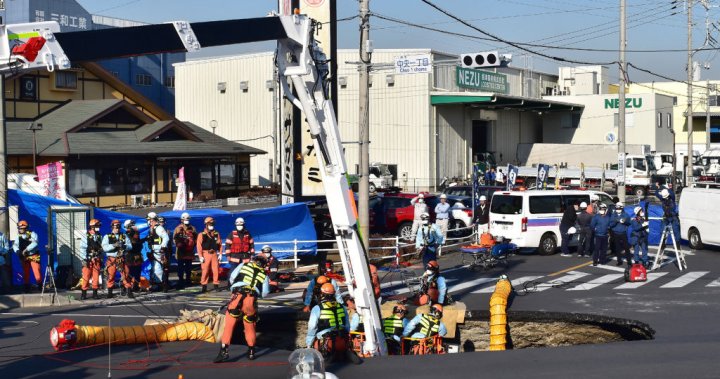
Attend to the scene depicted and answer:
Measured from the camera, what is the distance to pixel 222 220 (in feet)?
75.3

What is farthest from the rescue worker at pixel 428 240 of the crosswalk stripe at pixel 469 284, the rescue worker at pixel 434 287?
the rescue worker at pixel 434 287

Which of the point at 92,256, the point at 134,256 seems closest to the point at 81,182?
the point at 134,256

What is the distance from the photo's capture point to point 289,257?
23734 millimetres

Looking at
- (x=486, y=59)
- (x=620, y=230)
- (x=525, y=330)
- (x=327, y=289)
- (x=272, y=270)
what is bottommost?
(x=525, y=330)

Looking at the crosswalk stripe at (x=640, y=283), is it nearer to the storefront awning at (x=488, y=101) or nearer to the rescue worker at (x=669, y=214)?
the rescue worker at (x=669, y=214)

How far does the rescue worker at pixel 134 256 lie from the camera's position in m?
19.0

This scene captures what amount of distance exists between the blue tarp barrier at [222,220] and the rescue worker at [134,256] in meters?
1.57

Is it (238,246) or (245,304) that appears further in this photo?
(238,246)

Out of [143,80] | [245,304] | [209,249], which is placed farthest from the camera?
[143,80]

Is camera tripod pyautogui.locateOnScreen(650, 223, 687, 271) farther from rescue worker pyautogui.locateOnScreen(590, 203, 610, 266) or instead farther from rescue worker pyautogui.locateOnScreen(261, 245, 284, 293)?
rescue worker pyautogui.locateOnScreen(261, 245, 284, 293)

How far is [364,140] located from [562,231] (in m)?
7.42

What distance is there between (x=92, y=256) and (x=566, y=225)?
13297mm

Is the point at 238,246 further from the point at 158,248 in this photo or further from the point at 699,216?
the point at 699,216

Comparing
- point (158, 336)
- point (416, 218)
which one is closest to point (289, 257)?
point (416, 218)
